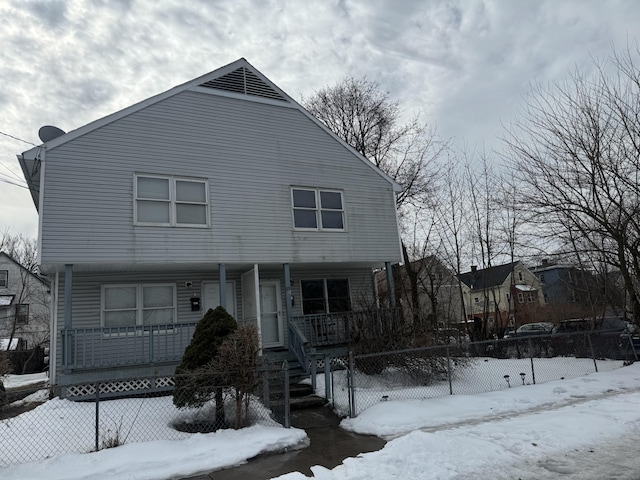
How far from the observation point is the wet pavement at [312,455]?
6090mm

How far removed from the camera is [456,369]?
37.3 feet

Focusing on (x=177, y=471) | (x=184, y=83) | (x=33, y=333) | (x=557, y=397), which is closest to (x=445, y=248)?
(x=557, y=397)

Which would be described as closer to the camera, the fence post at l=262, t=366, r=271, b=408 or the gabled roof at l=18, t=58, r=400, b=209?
the fence post at l=262, t=366, r=271, b=408

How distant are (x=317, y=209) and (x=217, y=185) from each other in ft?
10.1

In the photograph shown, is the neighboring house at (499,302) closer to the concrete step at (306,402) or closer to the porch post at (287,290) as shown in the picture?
the porch post at (287,290)

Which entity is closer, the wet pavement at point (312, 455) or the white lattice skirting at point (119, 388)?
the wet pavement at point (312, 455)

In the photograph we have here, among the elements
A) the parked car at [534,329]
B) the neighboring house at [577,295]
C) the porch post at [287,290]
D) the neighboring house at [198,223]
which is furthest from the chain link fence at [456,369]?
the parked car at [534,329]

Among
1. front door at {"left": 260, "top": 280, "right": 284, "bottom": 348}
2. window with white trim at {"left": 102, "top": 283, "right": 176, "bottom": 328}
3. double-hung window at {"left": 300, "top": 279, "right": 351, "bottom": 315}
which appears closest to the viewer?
window with white trim at {"left": 102, "top": 283, "right": 176, "bottom": 328}

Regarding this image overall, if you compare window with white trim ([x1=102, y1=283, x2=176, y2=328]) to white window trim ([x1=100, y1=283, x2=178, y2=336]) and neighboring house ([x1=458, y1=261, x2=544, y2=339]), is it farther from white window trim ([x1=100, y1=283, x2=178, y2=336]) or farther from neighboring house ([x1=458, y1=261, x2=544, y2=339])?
neighboring house ([x1=458, y1=261, x2=544, y2=339])

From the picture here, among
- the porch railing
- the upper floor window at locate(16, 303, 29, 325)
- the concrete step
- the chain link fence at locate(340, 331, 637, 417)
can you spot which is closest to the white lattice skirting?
the porch railing

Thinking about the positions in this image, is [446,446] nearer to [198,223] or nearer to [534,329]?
[198,223]

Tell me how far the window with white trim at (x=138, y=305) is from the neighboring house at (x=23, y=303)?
26.6m

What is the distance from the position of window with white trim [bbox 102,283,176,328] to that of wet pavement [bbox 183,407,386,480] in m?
5.38

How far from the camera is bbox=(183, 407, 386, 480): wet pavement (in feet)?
20.0
